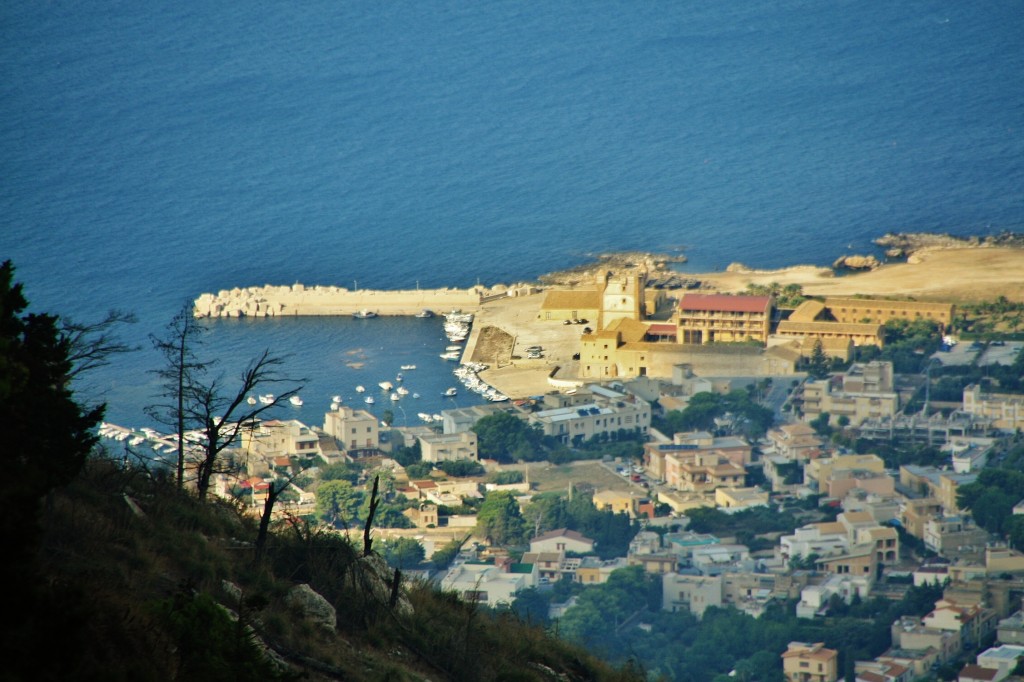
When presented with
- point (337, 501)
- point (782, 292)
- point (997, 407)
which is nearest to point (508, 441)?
point (337, 501)

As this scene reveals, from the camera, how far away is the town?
20.7 metres

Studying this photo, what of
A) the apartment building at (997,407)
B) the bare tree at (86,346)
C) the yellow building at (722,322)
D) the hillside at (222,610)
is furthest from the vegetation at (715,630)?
the yellow building at (722,322)

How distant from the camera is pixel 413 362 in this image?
34.1 meters

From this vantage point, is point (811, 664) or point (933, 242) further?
point (933, 242)

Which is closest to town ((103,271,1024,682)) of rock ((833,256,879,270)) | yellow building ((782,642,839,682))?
yellow building ((782,642,839,682))

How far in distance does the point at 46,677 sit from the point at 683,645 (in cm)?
1455

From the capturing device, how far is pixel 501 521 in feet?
76.7

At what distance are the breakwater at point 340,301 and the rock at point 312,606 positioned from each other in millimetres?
30040

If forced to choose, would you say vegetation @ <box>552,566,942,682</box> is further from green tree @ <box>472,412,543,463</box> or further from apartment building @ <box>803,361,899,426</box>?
apartment building @ <box>803,361,899,426</box>

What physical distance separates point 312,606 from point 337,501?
594 inches

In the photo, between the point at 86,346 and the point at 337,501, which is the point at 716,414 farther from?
the point at 86,346

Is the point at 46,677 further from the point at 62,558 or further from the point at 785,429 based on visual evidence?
the point at 785,429

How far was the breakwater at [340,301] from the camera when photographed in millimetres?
39500

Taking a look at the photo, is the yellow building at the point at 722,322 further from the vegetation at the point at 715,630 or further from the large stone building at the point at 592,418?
the vegetation at the point at 715,630
